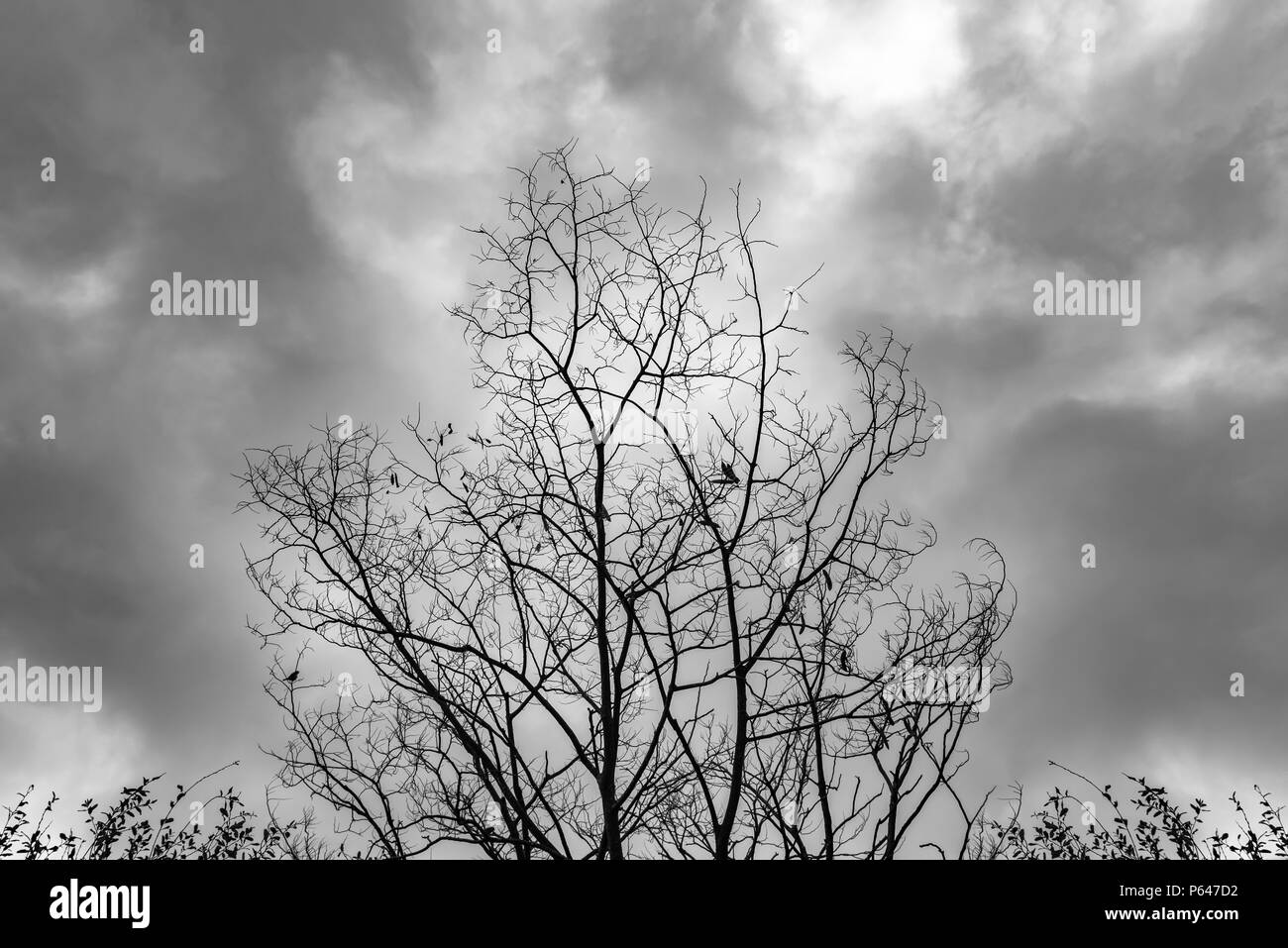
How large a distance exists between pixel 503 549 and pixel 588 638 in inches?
43.8

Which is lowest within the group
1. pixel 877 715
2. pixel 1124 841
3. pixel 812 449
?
pixel 1124 841

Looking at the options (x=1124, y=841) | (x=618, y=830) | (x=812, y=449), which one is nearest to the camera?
(x=618, y=830)

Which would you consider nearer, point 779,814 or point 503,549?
point 503,549

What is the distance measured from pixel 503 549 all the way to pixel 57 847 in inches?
201

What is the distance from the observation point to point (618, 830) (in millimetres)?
6871
